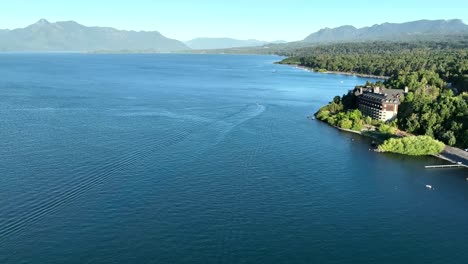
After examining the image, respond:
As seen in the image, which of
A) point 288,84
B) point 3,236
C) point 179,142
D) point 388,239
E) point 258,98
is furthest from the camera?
point 288,84

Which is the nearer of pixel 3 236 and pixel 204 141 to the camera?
pixel 3 236

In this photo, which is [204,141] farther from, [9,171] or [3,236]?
[3,236]

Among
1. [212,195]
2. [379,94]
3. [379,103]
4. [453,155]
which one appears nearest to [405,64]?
[379,94]

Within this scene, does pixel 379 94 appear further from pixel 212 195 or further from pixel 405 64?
pixel 405 64

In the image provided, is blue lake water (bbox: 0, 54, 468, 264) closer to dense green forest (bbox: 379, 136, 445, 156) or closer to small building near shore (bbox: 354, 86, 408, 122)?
dense green forest (bbox: 379, 136, 445, 156)

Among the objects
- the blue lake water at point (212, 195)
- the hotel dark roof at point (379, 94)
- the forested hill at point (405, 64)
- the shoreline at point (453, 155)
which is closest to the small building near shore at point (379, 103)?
the hotel dark roof at point (379, 94)

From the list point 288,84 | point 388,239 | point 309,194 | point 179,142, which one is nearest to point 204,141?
point 179,142

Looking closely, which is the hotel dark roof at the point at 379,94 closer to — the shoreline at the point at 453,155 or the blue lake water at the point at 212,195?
the blue lake water at the point at 212,195
